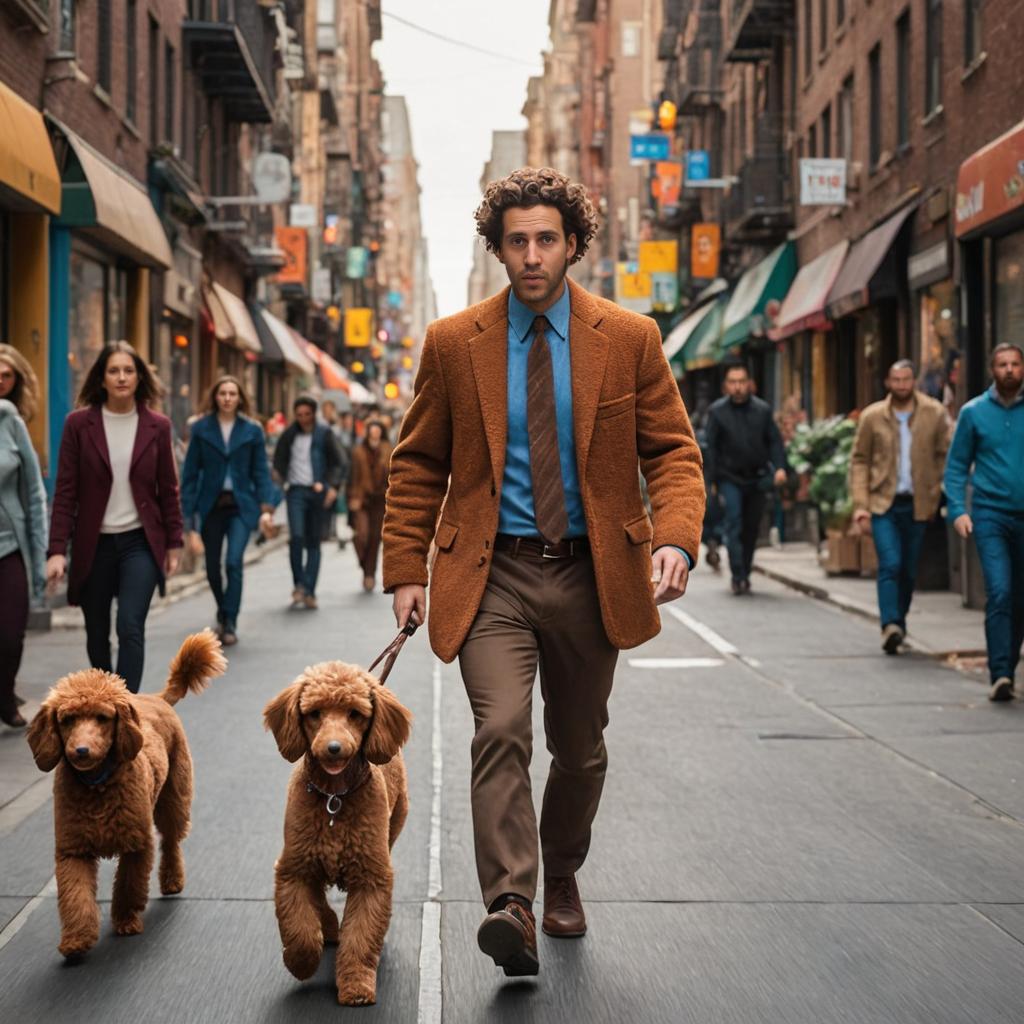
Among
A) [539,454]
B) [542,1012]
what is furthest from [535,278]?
[542,1012]

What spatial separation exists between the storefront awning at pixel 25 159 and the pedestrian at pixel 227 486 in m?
3.74

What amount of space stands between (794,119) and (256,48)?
10654mm

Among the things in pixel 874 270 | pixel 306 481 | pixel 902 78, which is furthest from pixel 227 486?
pixel 902 78

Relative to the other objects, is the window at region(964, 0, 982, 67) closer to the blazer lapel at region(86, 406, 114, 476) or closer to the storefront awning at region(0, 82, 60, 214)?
the storefront awning at region(0, 82, 60, 214)

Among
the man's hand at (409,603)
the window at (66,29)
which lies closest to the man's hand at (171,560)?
the man's hand at (409,603)

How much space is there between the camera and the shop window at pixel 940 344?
19188mm

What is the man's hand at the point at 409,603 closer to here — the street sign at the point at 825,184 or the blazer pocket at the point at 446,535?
the blazer pocket at the point at 446,535

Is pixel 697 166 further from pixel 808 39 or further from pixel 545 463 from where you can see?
pixel 545 463

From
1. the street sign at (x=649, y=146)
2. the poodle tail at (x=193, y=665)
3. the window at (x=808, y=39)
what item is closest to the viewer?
the poodle tail at (x=193, y=665)

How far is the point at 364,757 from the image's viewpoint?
4371mm

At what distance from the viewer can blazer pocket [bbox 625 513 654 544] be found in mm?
4766

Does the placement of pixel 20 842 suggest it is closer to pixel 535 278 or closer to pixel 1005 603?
pixel 535 278

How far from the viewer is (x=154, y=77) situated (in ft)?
85.2

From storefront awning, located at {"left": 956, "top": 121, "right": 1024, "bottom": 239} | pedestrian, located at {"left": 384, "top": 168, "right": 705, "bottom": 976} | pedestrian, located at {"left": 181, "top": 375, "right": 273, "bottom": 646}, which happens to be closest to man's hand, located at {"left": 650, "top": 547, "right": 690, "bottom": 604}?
pedestrian, located at {"left": 384, "top": 168, "right": 705, "bottom": 976}
